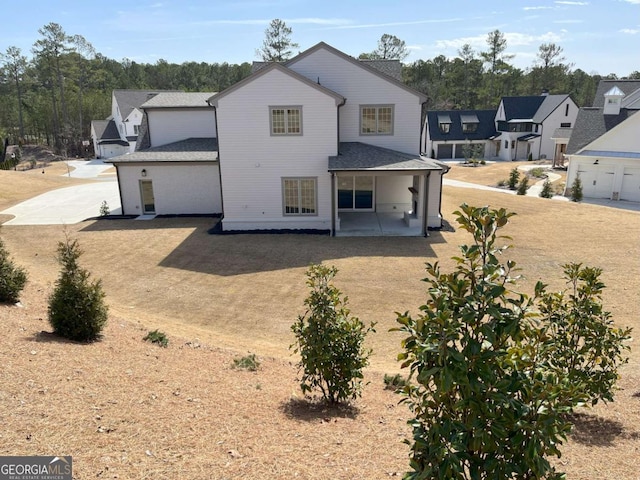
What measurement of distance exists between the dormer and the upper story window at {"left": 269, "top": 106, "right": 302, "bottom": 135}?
87.4ft

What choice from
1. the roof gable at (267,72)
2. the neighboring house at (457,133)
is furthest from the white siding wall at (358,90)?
the neighboring house at (457,133)

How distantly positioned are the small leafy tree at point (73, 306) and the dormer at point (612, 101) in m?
Result: 38.3

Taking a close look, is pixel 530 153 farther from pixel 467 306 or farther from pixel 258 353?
pixel 467 306

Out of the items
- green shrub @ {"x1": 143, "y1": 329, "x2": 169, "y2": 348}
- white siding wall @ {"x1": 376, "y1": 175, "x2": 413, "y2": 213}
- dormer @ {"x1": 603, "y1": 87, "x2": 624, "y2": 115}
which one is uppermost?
dormer @ {"x1": 603, "y1": 87, "x2": 624, "y2": 115}

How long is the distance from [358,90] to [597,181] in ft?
68.7

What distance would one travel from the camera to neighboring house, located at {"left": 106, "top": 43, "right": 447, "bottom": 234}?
836 inches

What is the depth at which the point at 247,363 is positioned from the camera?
31.6 feet

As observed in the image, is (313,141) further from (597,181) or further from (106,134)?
(106,134)

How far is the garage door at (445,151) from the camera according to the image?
6050 centimetres

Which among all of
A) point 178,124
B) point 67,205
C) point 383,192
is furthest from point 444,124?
point 67,205

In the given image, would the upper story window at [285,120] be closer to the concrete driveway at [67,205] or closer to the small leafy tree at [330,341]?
the concrete driveway at [67,205]

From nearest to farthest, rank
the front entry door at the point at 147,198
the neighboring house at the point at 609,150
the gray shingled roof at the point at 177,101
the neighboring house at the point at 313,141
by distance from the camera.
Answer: the neighboring house at the point at 313,141, the front entry door at the point at 147,198, the gray shingled roof at the point at 177,101, the neighboring house at the point at 609,150

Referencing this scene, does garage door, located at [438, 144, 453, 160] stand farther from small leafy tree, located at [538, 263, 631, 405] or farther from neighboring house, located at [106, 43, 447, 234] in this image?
small leafy tree, located at [538, 263, 631, 405]

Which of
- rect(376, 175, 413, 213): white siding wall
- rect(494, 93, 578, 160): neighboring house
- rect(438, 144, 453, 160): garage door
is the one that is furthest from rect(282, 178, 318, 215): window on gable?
rect(438, 144, 453, 160): garage door
